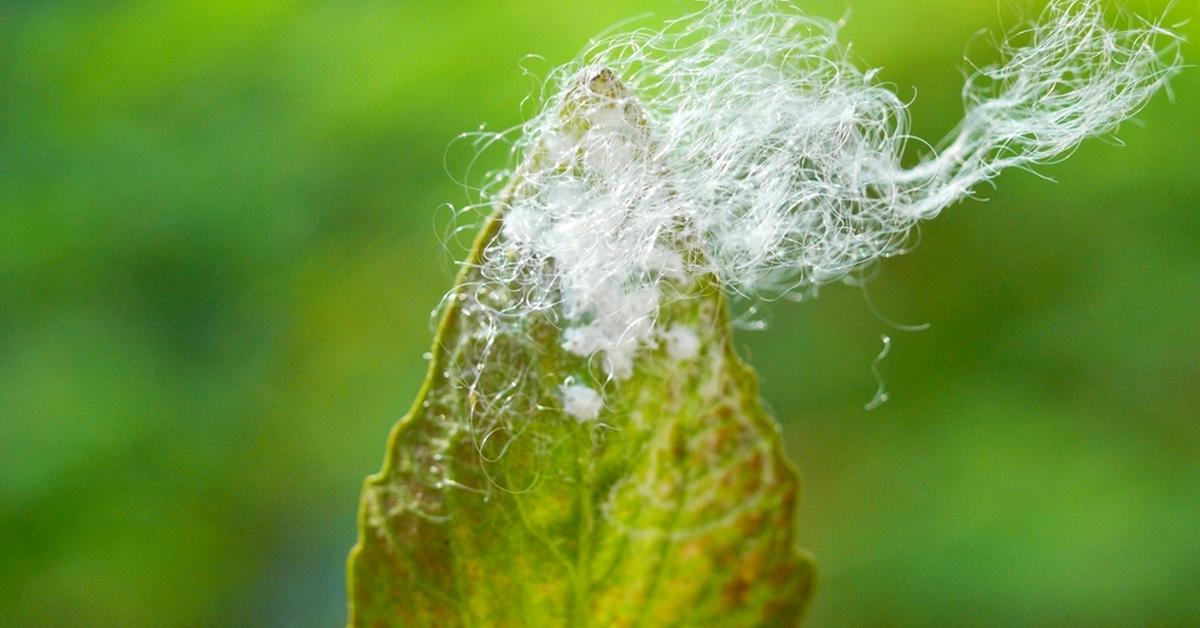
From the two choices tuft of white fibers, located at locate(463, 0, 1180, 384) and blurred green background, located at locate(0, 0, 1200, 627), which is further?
blurred green background, located at locate(0, 0, 1200, 627)

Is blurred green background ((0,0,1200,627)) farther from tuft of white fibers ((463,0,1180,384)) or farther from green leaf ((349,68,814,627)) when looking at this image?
green leaf ((349,68,814,627))

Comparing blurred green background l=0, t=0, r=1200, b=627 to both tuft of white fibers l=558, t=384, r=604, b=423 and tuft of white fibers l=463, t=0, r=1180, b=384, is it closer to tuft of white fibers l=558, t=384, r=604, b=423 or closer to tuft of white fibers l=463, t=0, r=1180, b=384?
tuft of white fibers l=463, t=0, r=1180, b=384

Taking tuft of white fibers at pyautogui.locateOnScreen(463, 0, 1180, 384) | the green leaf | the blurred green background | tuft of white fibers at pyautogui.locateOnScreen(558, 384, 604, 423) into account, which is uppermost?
the blurred green background

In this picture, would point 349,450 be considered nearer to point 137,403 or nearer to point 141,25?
point 137,403

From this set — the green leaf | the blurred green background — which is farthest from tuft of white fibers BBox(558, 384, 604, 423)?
the blurred green background

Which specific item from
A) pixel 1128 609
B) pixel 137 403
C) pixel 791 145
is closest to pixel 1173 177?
pixel 1128 609

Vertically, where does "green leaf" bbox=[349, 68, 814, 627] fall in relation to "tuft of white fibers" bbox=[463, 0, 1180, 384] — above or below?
below

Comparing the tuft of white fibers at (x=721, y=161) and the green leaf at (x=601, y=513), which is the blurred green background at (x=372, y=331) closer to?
the tuft of white fibers at (x=721, y=161)

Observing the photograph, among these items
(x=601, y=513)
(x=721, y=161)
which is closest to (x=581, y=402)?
(x=601, y=513)
